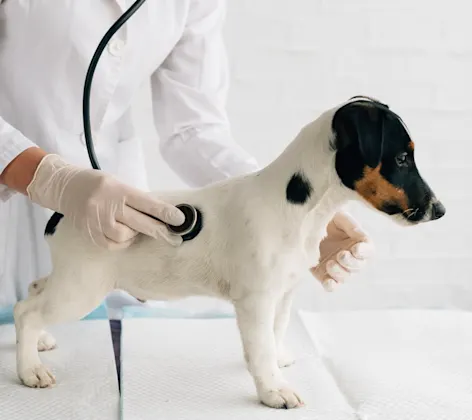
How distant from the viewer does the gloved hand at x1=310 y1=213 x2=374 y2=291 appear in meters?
0.93

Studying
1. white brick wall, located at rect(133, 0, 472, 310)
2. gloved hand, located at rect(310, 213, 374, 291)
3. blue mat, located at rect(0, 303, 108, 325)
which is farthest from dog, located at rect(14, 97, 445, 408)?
white brick wall, located at rect(133, 0, 472, 310)

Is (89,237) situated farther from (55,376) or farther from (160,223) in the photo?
(55,376)

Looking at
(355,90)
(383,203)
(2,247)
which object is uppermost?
(383,203)

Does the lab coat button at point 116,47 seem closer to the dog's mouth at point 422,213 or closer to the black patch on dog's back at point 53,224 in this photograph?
the black patch on dog's back at point 53,224

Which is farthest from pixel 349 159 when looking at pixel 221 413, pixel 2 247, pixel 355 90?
pixel 355 90

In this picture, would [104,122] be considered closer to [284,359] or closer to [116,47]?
[116,47]

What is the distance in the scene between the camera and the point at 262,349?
79 cm

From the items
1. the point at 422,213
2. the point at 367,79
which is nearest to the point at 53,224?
the point at 422,213

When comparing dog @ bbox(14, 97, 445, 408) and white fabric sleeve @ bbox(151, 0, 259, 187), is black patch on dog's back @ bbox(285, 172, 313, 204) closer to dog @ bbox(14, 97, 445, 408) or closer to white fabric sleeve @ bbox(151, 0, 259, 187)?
dog @ bbox(14, 97, 445, 408)

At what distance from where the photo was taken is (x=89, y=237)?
815 millimetres

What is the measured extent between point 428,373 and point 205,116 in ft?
1.65

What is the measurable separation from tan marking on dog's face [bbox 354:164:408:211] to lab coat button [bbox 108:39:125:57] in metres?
0.44

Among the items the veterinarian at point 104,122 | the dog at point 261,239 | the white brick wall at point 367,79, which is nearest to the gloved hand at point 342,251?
the veterinarian at point 104,122

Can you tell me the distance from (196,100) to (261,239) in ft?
1.51
